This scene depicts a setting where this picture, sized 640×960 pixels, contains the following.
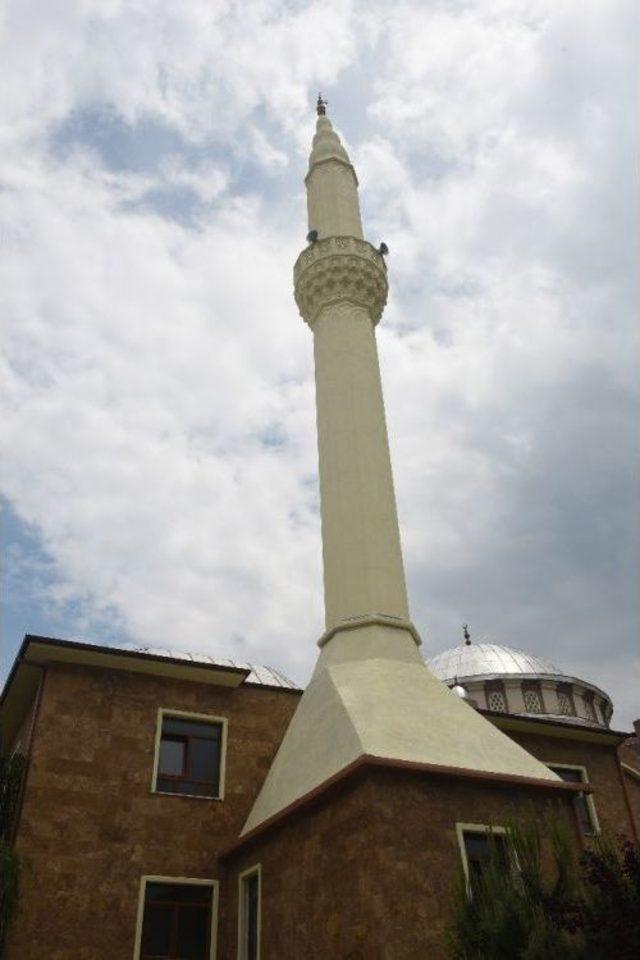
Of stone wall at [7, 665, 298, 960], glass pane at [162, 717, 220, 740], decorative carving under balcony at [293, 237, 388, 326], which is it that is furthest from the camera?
decorative carving under balcony at [293, 237, 388, 326]

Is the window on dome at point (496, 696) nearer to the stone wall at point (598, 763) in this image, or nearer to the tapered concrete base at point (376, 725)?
the stone wall at point (598, 763)

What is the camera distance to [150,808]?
43.5 feet

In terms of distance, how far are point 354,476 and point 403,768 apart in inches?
265

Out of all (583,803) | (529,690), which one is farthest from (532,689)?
(583,803)

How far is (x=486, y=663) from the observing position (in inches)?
1222

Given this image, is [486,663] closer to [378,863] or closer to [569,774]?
[569,774]

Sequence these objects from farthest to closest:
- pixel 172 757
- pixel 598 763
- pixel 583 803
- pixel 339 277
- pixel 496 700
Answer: pixel 496 700
pixel 339 277
pixel 598 763
pixel 583 803
pixel 172 757

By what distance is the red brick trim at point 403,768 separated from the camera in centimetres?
1011

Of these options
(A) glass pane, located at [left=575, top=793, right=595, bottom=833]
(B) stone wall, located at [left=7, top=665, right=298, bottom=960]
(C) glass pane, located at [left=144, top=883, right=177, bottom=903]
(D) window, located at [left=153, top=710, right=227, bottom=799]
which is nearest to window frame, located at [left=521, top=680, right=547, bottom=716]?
(A) glass pane, located at [left=575, top=793, right=595, bottom=833]

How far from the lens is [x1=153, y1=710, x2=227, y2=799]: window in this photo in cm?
1380

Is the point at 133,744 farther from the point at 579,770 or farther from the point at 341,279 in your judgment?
the point at 341,279

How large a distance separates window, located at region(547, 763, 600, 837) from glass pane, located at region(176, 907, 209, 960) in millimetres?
7075

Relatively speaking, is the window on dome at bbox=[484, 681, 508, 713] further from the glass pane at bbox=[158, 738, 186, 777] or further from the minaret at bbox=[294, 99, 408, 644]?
the glass pane at bbox=[158, 738, 186, 777]

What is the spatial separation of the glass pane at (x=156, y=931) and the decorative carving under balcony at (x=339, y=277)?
1229cm
